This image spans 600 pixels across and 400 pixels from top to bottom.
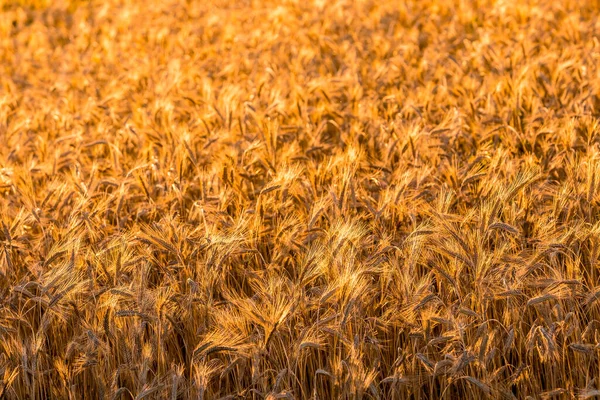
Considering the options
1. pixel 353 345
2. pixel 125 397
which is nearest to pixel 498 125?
pixel 353 345

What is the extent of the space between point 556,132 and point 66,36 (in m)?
6.37

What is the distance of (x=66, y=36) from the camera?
867 centimetres

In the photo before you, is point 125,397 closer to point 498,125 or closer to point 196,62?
point 498,125

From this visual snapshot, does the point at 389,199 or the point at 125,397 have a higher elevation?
the point at 389,199

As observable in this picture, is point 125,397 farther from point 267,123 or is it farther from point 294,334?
point 267,123

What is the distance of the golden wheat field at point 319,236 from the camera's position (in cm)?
237

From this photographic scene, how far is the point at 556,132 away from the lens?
3.62 m

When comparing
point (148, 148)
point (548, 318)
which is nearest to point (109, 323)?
point (548, 318)

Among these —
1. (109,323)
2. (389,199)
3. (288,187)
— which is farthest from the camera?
(288,187)

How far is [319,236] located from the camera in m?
2.97

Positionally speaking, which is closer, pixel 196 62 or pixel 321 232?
pixel 321 232

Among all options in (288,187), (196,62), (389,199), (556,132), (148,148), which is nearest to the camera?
(389,199)

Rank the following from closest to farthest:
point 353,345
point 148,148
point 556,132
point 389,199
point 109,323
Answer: point 353,345, point 109,323, point 389,199, point 556,132, point 148,148

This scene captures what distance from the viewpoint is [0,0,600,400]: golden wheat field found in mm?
2365
